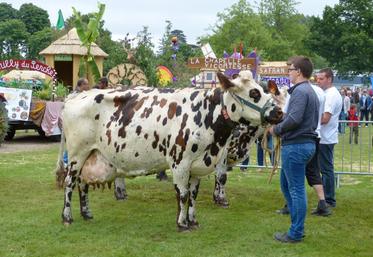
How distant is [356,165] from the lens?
1366 centimetres

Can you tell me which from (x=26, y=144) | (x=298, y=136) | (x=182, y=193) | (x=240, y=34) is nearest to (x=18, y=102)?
(x=26, y=144)

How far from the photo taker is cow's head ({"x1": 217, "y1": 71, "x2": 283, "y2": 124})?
666 cm

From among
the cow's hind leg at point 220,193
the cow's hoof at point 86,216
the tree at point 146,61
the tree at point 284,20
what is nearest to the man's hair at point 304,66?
the cow's hind leg at point 220,193

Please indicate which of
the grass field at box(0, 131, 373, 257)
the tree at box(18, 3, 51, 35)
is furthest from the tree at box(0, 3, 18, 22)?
the grass field at box(0, 131, 373, 257)

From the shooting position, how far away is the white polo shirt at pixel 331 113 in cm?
828

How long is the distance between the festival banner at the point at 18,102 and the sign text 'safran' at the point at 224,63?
5517 mm

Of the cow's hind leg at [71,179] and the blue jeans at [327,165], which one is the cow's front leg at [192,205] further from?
the blue jeans at [327,165]

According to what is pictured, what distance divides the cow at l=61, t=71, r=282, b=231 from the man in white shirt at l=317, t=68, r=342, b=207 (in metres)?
1.91

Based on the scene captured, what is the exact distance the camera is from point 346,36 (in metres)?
57.4

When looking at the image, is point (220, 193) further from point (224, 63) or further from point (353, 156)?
point (353, 156)

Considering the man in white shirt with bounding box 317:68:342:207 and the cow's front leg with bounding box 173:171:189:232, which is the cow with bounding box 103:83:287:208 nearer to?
the man in white shirt with bounding box 317:68:342:207

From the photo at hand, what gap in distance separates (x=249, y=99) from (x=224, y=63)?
349 inches

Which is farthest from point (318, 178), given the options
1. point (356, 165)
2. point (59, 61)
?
point (59, 61)

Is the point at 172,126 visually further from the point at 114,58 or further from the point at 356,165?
the point at 356,165
